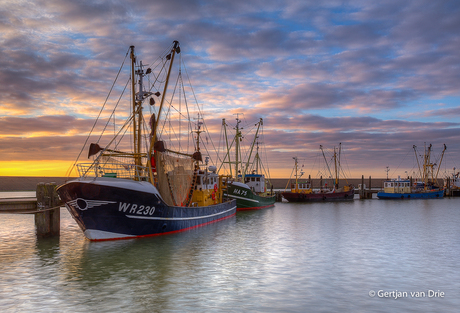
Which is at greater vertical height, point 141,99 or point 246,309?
point 141,99

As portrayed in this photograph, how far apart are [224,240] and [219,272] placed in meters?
8.66

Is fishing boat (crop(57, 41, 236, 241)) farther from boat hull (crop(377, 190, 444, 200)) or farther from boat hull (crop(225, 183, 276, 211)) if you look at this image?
boat hull (crop(377, 190, 444, 200))

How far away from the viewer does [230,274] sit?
15.4 m

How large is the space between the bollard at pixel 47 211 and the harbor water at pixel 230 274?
0.86 metres

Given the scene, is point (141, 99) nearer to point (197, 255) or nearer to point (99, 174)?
point (99, 174)

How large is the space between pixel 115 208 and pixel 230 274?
9067 mm

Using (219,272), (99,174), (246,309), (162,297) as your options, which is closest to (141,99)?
(99,174)

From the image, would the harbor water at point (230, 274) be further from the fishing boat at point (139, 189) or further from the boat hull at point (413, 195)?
the boat hull at point (413, 195)

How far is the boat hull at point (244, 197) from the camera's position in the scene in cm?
4600

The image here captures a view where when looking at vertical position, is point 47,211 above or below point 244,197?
above

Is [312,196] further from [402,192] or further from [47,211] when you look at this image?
[47,211]

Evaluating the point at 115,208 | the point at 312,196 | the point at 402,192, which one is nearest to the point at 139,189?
the point at 115,208

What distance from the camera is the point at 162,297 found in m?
12.2

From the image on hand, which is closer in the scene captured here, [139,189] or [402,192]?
[139,189]
